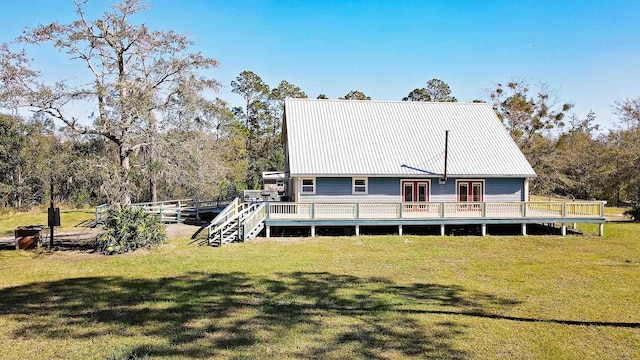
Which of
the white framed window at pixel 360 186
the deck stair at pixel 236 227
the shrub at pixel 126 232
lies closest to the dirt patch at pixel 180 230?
the deck stair at pixel 236 227

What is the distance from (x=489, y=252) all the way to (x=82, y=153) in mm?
15552

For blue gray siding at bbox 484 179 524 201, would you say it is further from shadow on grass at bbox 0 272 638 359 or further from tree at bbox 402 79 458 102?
tree at bbox 402 79 458 102

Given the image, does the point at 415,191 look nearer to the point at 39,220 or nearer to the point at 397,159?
the point at 397,159

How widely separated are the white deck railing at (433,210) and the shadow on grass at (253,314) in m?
7.19

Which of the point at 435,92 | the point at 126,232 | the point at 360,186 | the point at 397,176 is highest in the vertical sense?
the point at 435,92

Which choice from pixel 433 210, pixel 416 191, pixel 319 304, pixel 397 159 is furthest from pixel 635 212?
pixel 319 304

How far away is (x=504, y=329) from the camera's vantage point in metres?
7.12

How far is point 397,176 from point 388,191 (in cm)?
98

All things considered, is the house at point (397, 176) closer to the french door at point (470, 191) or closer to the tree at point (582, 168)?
the french door at point (470, 191)

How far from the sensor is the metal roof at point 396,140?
2000cm

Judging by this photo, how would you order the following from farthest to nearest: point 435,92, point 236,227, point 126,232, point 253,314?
point 435,92, point 236,227, point 126,232, point 253,314

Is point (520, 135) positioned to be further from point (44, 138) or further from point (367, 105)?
point (44, 138)

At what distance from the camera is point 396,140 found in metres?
21.9

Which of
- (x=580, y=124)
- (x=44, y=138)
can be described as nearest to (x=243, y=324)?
(x=44, y=138)
